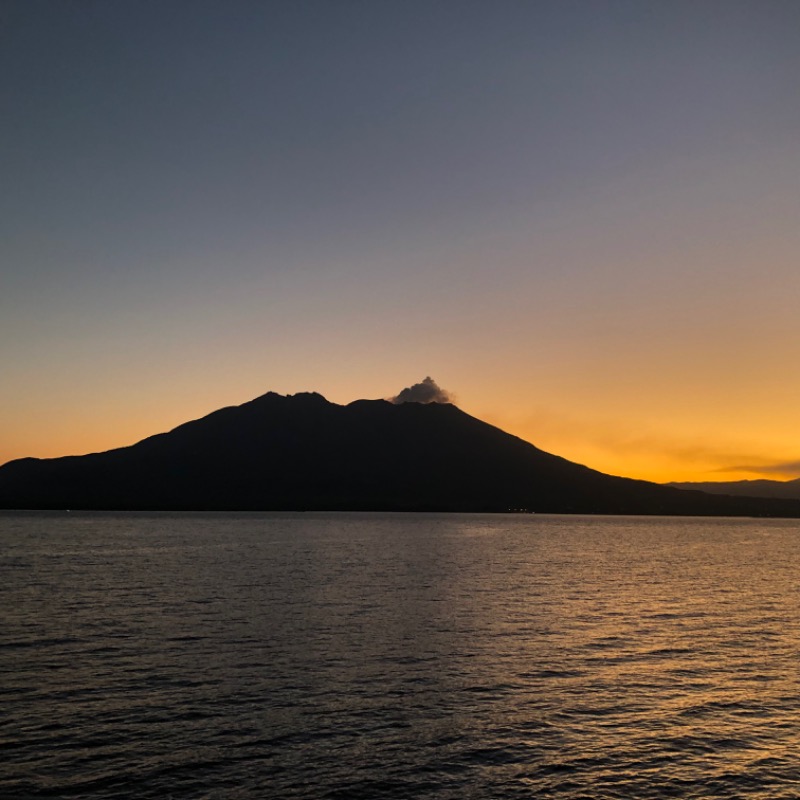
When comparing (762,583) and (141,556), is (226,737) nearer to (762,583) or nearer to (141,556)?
(762,583)

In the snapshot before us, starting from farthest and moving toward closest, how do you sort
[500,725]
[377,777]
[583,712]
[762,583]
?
[762,583] → [583,712] → [500,725] → [377,777]

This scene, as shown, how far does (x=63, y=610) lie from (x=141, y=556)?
212 feet

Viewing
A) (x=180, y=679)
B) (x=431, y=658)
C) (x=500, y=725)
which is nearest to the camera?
(x=500, y=725)

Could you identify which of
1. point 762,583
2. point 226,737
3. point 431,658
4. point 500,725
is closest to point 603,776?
point 500,725

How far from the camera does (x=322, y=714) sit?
103ft

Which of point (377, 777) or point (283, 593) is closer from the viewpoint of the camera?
point (377, 777)

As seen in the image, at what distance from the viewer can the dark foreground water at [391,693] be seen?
2477cm

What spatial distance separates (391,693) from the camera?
35219 mm

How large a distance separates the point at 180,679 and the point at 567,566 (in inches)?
3541

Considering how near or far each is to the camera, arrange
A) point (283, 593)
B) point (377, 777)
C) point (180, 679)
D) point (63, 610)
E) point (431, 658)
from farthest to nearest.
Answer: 1. point (283, 593)
2. point (63, 610)
3. point (431, 658)
4. point (180, 679)
5. point (377, 777)

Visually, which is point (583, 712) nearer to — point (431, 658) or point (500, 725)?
point (500, 725)

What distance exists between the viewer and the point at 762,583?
98.5m

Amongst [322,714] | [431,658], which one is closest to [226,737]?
[322,714]

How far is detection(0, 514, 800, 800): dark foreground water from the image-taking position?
24.8 metres
